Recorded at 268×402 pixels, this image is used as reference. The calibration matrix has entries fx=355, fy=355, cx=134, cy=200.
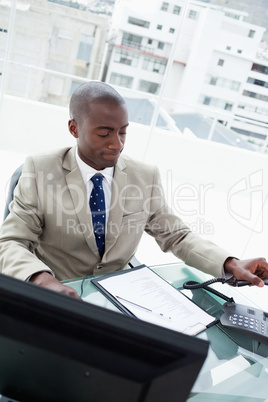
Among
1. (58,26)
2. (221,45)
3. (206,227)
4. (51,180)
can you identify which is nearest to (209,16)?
(221,45)

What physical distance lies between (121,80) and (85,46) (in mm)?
485

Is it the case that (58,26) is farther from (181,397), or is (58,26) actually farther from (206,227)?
(181,397)

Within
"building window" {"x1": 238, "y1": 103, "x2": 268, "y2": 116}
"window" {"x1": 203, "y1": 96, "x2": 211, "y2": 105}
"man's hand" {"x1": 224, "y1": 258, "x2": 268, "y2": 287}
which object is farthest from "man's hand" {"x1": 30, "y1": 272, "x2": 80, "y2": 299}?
"window" {"x1": 203, "y1": 96, "x2": 211, "y2": 105}

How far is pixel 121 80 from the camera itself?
10.7 feet

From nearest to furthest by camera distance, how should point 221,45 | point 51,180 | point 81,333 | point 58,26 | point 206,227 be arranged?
point 81,333
point 51,180
point 58,26
point 221,45
point 206,227

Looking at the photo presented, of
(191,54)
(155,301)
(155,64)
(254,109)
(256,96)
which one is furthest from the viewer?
(254,109)

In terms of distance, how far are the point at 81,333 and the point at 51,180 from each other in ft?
3.02

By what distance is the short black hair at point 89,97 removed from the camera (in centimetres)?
131

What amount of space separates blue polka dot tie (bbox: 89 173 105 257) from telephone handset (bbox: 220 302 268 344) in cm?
54

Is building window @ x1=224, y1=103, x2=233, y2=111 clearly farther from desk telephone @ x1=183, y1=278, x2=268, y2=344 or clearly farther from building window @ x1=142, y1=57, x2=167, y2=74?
desk telephone @ x1=183, y1=278, x2=268, y2=344

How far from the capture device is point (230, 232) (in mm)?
3781

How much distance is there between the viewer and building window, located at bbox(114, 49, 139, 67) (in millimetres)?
2867

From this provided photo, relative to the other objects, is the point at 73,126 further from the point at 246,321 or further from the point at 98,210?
the point at 246,321

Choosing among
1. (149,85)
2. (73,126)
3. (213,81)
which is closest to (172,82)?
(149,85)
